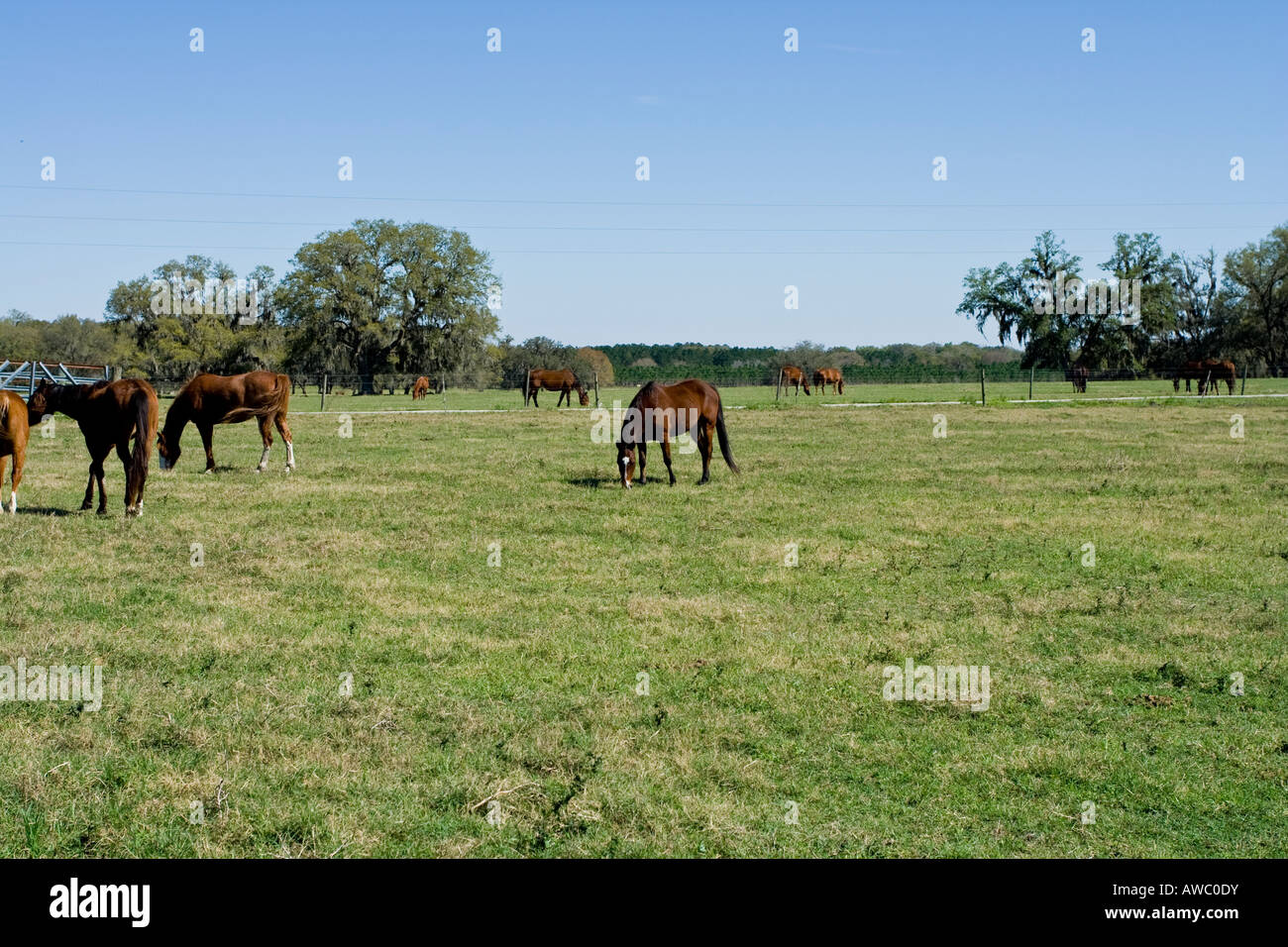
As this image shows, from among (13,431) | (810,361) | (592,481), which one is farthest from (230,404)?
(810,361)

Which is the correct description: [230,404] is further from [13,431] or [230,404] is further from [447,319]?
[447,319]

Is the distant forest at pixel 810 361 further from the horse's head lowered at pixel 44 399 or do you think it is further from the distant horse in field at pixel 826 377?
the horse's head lowered at pixel 44 399

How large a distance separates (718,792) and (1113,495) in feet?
39.0

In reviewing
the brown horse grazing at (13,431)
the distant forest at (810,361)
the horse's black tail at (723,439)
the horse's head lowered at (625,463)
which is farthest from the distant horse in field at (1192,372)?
the brown horse grazing at (13,431)

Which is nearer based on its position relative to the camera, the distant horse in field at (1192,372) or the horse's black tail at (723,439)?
the horse's black tail at (723,439)

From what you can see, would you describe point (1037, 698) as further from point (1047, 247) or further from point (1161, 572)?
point (1047, 247)

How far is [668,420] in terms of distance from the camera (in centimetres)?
1622

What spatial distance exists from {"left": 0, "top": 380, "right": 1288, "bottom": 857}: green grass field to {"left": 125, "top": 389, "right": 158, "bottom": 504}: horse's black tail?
546mm

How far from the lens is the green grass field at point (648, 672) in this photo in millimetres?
4789

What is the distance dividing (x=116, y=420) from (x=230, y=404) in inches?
202

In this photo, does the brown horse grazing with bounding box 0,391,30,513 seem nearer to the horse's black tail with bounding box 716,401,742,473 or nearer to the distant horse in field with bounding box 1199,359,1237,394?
the horse's black tail with bounding box 716,401,742,473

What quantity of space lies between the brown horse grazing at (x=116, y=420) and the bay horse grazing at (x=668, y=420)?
6.54 meters

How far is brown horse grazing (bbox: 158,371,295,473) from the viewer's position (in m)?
17.9
